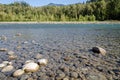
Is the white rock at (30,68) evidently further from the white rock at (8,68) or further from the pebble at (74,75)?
the pebble at (74,75)

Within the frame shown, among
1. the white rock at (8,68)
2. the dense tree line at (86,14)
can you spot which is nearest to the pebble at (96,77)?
the white rock at (8,68)

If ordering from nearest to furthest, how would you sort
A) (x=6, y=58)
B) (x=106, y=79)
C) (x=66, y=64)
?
(x=106, y=79) → (x=66, y=64) → (x=6, y=58)

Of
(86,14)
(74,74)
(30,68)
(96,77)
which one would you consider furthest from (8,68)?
(86,14)

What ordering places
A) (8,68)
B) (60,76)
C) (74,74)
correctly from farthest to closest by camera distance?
(8,68) < (74,74) < (60,76)

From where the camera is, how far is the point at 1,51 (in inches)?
653

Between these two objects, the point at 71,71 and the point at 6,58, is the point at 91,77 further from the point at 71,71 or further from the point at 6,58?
the point at 6,58

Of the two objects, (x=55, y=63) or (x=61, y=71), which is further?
(x=55, y=63)

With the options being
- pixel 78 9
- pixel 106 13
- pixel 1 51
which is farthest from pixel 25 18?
pixel 1 51

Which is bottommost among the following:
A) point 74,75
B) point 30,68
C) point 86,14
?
point 74,75

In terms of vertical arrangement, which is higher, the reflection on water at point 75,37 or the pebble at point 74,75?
the pebble at point 74,75

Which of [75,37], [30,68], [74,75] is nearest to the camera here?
[74,75]

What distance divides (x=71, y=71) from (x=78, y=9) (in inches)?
5465

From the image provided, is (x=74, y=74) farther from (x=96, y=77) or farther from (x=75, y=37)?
(x=75, y=37)

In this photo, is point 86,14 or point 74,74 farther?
point 86,14
